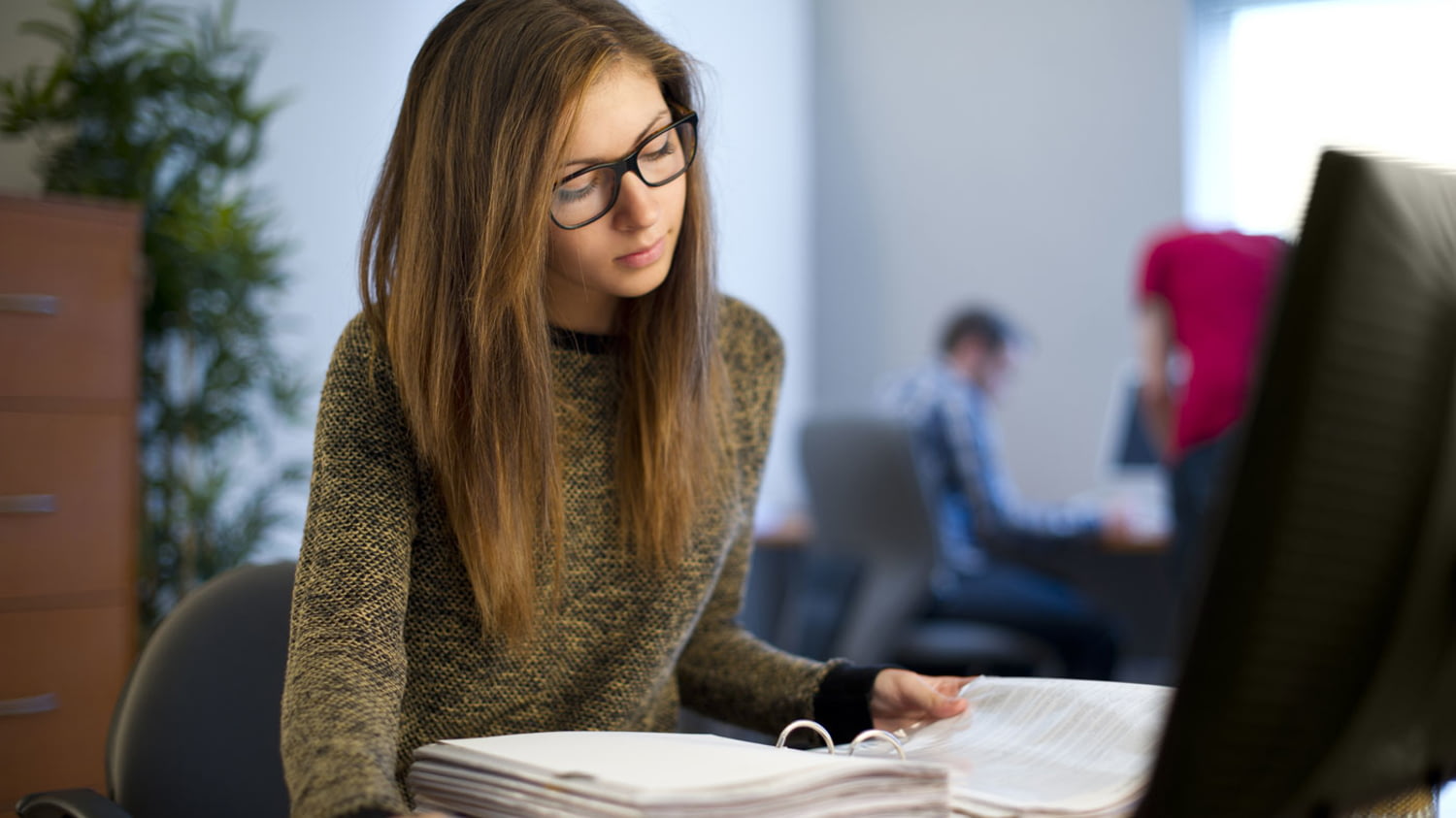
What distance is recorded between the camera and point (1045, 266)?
15.1ft

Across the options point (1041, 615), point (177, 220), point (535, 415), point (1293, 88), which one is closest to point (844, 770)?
point (535, 415)

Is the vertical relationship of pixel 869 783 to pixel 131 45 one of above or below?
below

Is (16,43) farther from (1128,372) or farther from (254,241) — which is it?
(1128,372)

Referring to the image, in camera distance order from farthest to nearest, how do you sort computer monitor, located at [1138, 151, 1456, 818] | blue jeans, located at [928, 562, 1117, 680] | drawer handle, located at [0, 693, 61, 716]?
blue jeans, located at [928, 562, 1117, 680]
drawer handle, located at [0, 693, 61, 716]
computer monitor, located at [1138, 151, 1456, 818]

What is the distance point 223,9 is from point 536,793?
87.5 inches

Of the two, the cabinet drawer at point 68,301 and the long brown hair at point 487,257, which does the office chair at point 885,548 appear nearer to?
the cabinet drawer at point 68,301

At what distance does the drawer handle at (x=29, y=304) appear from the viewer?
6.19ft

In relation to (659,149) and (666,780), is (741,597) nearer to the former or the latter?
(659,149)

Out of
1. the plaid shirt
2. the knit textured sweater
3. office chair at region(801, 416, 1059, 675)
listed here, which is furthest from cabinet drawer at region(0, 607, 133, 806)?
the plaid shirt

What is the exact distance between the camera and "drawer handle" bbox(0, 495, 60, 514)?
1.88 m

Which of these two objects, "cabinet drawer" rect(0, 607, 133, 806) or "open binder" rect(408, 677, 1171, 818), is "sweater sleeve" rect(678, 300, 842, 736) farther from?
"cabinet drawer" rect(0, 607, 133, 806)

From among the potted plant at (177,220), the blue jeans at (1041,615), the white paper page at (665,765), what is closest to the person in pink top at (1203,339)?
the blue jeans at (1041,615)

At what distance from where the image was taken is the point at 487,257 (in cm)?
88

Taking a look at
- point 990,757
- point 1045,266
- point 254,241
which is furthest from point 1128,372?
point 990,757
